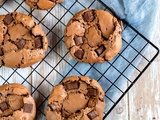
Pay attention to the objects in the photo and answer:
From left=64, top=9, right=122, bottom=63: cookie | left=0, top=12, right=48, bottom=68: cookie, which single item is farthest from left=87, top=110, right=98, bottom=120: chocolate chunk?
left=0, top=12, right=48, bottom=68: cookie

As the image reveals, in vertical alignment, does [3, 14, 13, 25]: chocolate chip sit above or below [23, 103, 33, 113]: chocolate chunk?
above

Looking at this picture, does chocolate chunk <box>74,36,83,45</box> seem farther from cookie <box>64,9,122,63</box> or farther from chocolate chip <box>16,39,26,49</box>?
chocolate chip <box>16,39,26,49</box>

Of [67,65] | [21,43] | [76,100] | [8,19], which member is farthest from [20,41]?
[76,100]

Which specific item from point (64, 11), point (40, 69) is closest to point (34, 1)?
point (64, 11)

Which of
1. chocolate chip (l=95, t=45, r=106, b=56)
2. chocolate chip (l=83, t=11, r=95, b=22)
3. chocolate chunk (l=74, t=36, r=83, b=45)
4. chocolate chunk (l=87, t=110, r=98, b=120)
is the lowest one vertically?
chocolate chunk (l=87, t=110, r=98, b=120)

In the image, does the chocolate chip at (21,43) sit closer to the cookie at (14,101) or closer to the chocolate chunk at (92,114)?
the cookie at (14,101)

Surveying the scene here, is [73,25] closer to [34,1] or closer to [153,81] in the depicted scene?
[34,1]
